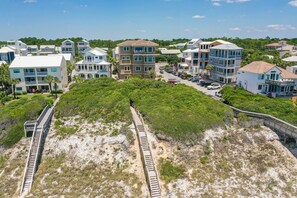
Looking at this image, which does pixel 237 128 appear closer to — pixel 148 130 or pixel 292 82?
pixel 148 130

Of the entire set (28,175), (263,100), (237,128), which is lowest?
(28,175)

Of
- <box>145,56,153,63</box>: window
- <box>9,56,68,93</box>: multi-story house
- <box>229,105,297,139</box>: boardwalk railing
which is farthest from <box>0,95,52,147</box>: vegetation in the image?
<box>229,105,297,139</box>: boardwalk railing

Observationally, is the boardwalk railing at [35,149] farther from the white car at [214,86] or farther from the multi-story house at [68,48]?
the multi-story house at [68,48]

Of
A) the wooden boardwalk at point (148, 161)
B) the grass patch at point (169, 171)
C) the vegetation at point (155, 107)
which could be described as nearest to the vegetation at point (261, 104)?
the vegetation at point (155, 107)

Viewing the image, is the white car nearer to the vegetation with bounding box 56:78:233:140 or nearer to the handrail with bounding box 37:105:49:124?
the vegetation with bounding box 56:78:233:140

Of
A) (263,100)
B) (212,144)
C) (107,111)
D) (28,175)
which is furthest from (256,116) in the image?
(28,175)
